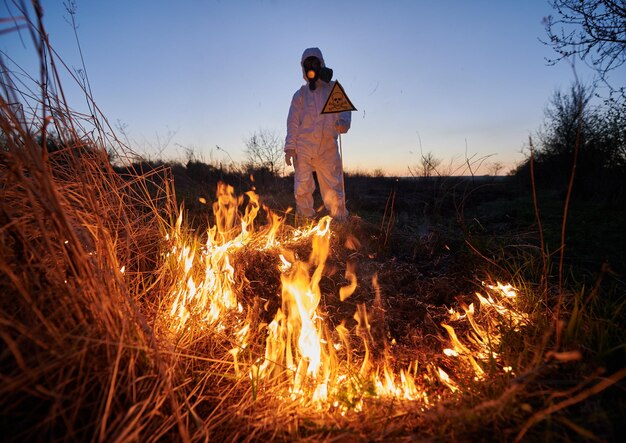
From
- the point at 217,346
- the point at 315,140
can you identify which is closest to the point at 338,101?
the point at 315,140

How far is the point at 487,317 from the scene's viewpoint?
2.28 meters

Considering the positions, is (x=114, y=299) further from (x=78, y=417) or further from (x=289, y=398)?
(x=289, y=398)

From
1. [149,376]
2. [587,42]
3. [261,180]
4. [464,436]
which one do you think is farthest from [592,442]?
[261,180]

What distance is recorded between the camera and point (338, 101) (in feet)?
14.7

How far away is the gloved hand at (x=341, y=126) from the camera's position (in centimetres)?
487

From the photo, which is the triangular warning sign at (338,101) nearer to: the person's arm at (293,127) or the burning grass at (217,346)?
the person's arm at (293,127)

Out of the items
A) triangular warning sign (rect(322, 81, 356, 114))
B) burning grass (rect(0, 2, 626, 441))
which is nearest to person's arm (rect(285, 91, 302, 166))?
triangular warning sign (rect(322, 81, 356, 114))

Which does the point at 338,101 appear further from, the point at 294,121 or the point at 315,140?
the point at 294,121

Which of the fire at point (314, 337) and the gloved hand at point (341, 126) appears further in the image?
the gloved hand at point (341, 126)

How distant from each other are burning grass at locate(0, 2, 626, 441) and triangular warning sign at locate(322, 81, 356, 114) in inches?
106

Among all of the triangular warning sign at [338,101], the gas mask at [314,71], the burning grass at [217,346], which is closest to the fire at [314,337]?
the burning grass at [217,346]

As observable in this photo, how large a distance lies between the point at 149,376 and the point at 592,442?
177cm

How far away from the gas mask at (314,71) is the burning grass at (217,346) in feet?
12.3

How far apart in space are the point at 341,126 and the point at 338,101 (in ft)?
Result: 1.58
